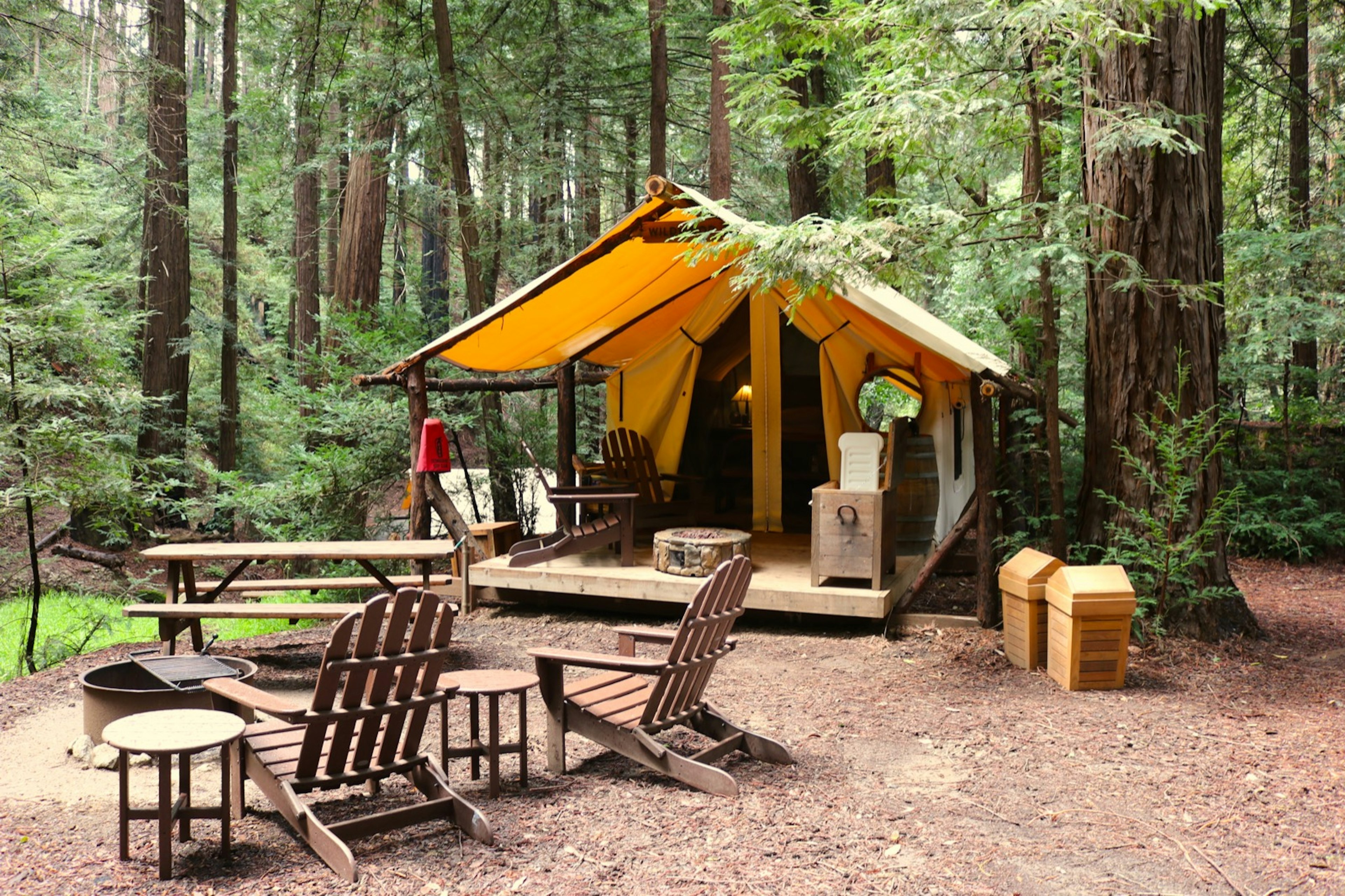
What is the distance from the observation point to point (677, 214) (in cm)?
641

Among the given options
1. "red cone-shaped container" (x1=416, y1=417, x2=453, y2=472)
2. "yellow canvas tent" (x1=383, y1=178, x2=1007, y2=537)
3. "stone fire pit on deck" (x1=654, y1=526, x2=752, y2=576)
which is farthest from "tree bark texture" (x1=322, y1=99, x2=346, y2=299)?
"stone fire pit on deck" (x1=654, y1=526, x2=752, y2=576)

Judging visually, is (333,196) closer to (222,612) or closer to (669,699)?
(222,612)

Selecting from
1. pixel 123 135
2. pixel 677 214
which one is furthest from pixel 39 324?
pixel 123 135

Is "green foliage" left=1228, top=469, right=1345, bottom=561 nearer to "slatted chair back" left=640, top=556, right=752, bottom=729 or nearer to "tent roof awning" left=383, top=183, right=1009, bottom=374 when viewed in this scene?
"tent roof awning" left=383, top=183, right=1009, bottom=374

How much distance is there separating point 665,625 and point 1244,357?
19.0 feet

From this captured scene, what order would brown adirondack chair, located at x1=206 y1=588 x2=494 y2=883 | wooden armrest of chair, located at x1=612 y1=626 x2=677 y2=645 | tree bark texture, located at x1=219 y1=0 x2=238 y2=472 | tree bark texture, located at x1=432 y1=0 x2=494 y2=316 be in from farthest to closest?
tree bark texture, located at x1=219 y1=0 x2=238 y2=472 < tree bark texture, located at x1=432 y1=0 x2=494 y2=316 < wooden armrest of chair, located at x1=612 y1=626 x2=677 y2=645 < brown adirondack chair, located at x1=206 y1=588 x2=494 y2=883

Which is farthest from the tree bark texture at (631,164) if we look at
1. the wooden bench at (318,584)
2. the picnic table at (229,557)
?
the picnic table at (229,557)

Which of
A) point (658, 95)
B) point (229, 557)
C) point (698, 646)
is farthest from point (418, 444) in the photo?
point (658, 95)

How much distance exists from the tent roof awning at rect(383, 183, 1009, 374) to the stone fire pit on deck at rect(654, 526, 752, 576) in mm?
1814

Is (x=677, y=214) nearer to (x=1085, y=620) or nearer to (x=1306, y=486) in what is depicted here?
(x=1085, y=620)

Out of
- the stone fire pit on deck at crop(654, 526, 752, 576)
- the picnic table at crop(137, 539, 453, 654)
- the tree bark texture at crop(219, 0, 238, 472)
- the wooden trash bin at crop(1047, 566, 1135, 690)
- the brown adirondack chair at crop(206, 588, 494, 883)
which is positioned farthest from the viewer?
the tree bark texture at crop(219, 0, 238, 472)

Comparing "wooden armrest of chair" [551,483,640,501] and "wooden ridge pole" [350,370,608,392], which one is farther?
"wooden ridge pole" [350,370,608,392]

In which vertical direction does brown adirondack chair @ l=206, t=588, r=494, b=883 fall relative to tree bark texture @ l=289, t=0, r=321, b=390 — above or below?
below

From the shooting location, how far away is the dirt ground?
9.50 ft
